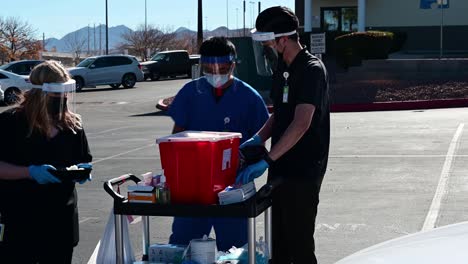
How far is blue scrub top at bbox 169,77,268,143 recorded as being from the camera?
511 centimetres

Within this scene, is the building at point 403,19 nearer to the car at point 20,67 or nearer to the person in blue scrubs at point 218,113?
the car at point 20,67

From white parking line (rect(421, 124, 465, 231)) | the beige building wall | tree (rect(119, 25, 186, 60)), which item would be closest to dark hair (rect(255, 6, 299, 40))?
white parking line (rect(421, 124, 465, 231))

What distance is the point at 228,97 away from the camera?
5109mm

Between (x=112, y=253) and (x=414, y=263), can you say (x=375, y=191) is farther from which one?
(x=414, y=263)

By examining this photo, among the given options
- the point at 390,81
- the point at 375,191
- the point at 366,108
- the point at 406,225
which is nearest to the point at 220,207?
the point at 406,225

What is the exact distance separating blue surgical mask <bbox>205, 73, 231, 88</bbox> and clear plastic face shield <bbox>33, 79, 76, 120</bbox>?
0.88 metres

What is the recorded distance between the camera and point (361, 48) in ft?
87.8

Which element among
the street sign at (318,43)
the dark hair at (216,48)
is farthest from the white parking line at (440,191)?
the street sign at (318,43)

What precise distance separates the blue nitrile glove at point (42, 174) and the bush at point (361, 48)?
75.2 feet

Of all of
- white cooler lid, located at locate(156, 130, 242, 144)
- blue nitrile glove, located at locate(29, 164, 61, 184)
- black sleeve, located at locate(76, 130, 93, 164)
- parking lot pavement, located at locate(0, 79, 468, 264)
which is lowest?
parking lot pavement, located at locate(0, 79, 468, 264)

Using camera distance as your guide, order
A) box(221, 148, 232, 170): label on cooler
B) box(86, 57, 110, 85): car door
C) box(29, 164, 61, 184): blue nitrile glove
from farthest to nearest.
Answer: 1. box(86, 57, 110, 85): car door
2. box(29, 164, 61, 184): blue nitrile glove
3. box(221, 148, 232, 170): label on cooler

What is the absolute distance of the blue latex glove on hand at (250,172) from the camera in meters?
4.31

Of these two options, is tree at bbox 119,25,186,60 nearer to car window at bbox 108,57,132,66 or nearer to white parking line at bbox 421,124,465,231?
car window at bbox 108,57,132,66

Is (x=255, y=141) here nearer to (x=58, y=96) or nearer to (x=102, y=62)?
(x=58, y=96)
